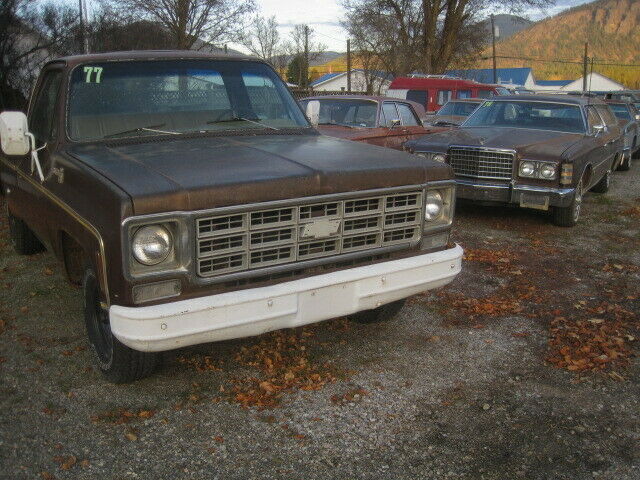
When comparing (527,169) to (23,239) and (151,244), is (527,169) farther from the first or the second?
(151,244)

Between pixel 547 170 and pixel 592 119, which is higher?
pixel 592 119

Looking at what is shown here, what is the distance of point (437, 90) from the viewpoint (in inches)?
887

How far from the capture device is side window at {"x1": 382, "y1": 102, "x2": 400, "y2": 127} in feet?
30.9

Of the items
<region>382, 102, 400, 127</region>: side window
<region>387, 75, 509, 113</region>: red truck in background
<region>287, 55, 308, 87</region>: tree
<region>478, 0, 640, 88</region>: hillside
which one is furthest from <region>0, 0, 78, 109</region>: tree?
<region>478, 0, 640, 88</region>: hillside

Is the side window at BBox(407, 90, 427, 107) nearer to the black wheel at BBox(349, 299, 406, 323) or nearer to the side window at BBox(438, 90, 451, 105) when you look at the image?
the side window at BBox(438, 90, 451, 105)

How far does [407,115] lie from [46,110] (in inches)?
263

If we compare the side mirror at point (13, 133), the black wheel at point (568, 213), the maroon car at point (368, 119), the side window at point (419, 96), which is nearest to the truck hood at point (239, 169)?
the side mirror at point (13, 133)

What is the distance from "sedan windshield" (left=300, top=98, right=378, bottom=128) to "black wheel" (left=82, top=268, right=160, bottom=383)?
6.10 m

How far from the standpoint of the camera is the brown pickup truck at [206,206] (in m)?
3.05

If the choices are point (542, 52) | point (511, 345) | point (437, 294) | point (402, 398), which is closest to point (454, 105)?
point (437, 294)

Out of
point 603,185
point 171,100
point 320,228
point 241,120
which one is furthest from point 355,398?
point 603,185

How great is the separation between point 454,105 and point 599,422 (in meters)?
12.3

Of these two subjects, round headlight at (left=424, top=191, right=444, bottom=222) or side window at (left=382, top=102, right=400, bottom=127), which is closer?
round headlight at (left=424, top=191, right=444, bottom=222)

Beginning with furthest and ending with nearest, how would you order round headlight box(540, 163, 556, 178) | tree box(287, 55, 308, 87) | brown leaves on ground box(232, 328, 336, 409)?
1. tree box(287, 55, 308, 87)
2. round headlight box(540, 163, 556, 178)
3. brown leaves on ground box(232, 328, 336, 409)
